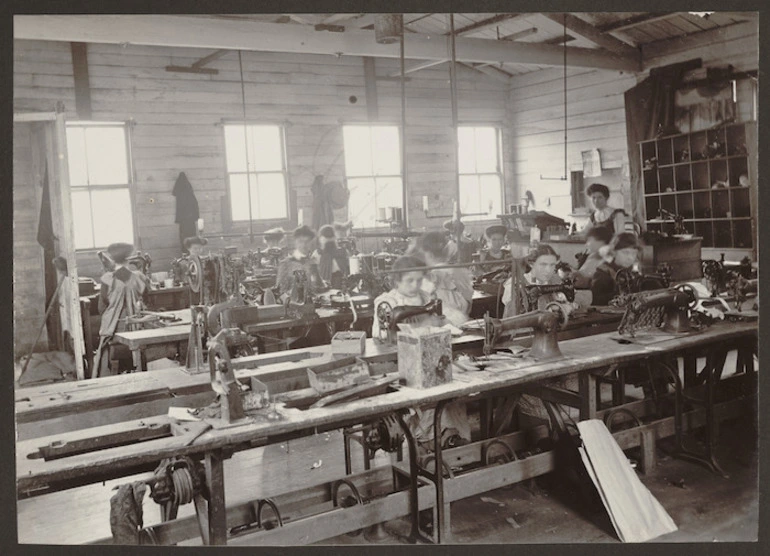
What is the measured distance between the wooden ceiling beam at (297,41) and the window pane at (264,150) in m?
0.63

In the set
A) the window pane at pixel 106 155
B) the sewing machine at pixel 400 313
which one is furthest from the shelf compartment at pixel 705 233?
the window pane at pixel 106 155

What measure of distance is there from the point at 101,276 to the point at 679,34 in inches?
157

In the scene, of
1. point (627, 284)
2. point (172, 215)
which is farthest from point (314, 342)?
point (627, 284)

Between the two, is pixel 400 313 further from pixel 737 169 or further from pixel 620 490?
pixel 737 169

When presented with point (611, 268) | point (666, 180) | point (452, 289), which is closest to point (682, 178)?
point (666, 180)

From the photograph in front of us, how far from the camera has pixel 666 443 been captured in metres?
4.30

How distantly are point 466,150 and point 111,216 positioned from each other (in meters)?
3.14

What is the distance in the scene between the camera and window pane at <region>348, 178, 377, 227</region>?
5.36 meters

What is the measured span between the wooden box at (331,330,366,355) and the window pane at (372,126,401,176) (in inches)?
75.4

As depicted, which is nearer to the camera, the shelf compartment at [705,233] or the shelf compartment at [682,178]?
the shelf compartment at [705,233]

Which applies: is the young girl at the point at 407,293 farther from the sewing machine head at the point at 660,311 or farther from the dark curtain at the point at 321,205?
the sewing machine head at the point at 660,311

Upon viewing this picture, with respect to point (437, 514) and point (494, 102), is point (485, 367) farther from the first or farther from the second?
point (494, 102)

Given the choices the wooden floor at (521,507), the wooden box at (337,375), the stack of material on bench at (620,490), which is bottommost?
the wooden floor at (521,507)

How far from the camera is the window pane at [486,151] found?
6.48m
